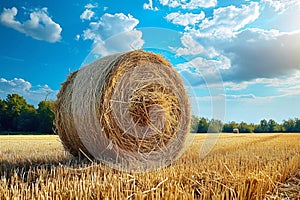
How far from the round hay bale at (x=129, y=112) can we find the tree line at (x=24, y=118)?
2940cm

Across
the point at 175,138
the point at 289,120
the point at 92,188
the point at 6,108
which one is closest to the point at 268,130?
the point at 289,120

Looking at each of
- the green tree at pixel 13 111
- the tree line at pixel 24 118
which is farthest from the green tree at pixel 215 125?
the green tree at pixel 13 111

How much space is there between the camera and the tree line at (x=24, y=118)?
111 feet

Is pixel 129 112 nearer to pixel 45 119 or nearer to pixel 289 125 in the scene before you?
pixel 45 119

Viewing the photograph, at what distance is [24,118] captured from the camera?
35469 millimetres

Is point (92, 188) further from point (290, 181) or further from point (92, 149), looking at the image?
point (290, 181)

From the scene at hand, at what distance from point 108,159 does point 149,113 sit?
0.99 meters

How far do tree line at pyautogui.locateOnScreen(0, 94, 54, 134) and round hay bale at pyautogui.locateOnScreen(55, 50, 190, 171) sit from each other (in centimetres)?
2940

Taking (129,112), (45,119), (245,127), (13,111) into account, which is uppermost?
(13,111)

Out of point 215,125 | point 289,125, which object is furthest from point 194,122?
point 289,125

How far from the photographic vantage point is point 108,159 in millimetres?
4980

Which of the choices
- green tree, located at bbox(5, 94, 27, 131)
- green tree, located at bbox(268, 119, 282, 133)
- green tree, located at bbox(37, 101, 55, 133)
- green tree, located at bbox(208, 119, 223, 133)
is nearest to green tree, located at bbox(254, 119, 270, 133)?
green tree, located at bbox(268, 119, 282, 133)

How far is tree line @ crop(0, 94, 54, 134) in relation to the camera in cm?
3391

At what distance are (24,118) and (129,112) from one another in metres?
33.7
